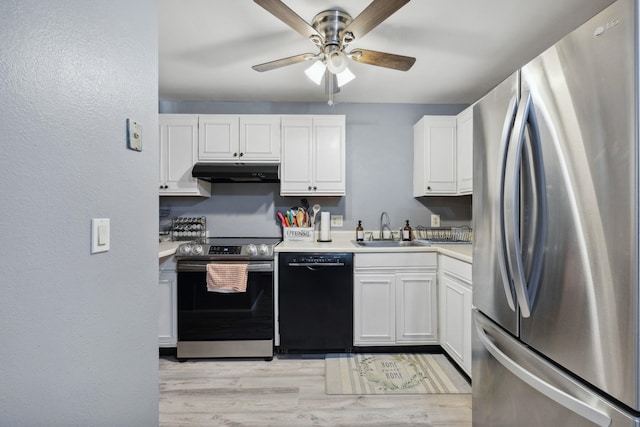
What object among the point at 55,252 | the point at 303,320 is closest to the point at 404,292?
the point at 303,320

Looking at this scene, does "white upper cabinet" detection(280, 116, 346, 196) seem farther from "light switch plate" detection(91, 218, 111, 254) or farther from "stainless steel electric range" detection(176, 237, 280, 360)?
"light switch plate" detection(91, 218, 111, 254)

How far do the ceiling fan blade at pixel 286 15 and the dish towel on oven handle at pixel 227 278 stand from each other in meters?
1.60

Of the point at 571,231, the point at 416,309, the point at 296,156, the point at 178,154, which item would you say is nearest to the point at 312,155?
the point at 296,156

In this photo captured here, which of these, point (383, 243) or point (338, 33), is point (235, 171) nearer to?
point (338, 33)

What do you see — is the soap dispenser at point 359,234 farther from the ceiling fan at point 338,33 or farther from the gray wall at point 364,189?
the ceiling fan at point 338,33

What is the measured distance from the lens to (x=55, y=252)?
0.69 metres

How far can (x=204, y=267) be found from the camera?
7.20 feet

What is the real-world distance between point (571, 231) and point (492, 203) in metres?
0.36

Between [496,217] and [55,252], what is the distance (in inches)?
54.0

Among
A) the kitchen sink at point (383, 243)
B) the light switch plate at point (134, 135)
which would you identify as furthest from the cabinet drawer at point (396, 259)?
the light switch plate at point (134, 135)

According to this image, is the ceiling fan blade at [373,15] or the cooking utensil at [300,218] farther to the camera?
the cooking utensil at [300,218]

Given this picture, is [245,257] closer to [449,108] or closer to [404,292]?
[404,292]

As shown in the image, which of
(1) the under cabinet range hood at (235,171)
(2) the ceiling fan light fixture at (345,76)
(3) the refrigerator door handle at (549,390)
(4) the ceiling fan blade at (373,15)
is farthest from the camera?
(1) the under cabinet range hood at (235,171)

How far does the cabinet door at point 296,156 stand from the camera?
2.56 m
